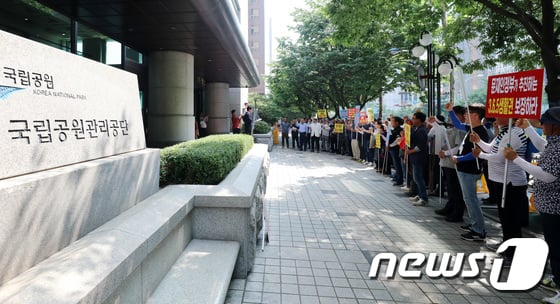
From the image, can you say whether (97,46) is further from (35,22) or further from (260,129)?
(260,129)

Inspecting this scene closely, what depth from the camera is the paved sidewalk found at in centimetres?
363

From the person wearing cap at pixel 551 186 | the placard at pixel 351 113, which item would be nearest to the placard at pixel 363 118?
the placard at pixel 351 113

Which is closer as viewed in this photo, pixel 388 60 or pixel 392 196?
pixel 392 196

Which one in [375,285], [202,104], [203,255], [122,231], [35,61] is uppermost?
[202,104]

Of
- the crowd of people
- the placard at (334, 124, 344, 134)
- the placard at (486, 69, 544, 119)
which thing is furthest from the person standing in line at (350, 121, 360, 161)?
the placard at (486, 69, 544, 119)

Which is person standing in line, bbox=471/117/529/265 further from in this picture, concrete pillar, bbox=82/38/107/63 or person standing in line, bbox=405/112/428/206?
concrete pillar, bbox=82/38/107/63

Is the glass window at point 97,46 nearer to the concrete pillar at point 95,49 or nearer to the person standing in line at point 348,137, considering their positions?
the concrete pillar at point 95,49

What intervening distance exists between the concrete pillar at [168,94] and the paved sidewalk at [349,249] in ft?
18.5

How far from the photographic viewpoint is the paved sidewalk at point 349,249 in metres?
3.63

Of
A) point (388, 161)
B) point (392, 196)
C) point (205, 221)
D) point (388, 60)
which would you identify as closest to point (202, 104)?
point (388, 60)

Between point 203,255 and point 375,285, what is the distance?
201 centimetres

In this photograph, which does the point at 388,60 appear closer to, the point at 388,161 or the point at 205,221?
the point at 388,161

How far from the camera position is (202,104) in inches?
975

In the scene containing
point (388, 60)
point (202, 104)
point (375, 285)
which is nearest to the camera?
point (375, 285)
